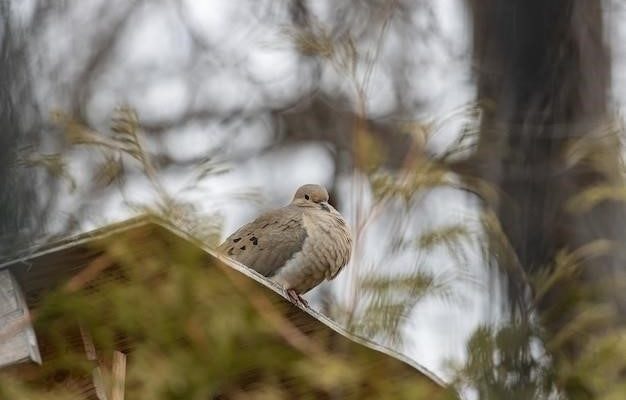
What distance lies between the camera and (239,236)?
16.2ft

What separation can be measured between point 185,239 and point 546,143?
78 centimetres

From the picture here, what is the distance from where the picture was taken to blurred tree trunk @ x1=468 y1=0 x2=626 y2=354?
285 centimetres

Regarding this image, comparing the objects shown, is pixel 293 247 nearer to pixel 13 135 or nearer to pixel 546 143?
pixel 546 143

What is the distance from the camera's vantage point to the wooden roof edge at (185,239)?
2.87 metres

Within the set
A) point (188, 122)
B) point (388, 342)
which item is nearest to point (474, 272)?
point (388, 342)

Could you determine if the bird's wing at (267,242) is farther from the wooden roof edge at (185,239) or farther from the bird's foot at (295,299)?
the wooden roof edge at (185,239)

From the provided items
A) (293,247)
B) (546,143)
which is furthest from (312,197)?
(546,143)

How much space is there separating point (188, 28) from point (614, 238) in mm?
3273

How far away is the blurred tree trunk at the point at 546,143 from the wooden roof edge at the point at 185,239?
30cm

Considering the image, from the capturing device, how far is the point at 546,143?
3.34 m

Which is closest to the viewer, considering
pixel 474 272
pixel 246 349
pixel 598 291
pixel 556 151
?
pixel 246 349

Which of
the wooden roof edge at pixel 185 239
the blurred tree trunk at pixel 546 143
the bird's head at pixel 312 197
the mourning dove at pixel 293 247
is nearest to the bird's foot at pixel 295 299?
the wooden roof edge at pixel 185 239

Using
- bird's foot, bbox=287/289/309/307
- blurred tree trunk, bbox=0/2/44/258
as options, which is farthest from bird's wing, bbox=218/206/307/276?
blurred tree trunk, bbox=0/2/44/258

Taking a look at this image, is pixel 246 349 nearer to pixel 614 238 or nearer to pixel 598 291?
pixel 598 291
